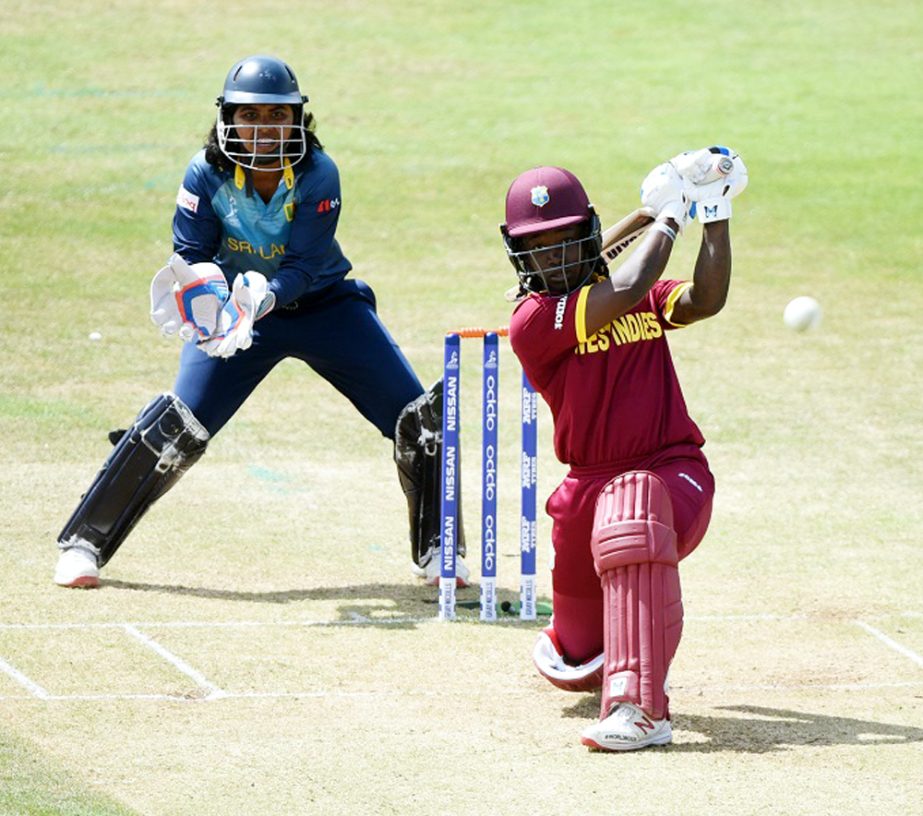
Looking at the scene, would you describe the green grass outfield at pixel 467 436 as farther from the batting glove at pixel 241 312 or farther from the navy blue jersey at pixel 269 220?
the navy blue jersey at pixel 269 220

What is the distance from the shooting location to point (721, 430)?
10.3 m

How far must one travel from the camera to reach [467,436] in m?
10.3

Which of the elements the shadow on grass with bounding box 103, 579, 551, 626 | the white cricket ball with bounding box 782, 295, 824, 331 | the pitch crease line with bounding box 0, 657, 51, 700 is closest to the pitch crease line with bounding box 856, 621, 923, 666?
the shadow on grass with bounding box 103, 579, 551, 626

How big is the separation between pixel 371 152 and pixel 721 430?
259 inches

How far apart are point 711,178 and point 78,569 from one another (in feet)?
9.99

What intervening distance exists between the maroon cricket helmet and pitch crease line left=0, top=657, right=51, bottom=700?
208 cm

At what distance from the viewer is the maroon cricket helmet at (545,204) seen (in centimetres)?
564

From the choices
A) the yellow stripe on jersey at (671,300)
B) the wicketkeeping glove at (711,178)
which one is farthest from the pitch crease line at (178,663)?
the wicketkeeping glove at (711,178)

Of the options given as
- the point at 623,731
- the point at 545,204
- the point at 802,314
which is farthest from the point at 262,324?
the point at 802,314

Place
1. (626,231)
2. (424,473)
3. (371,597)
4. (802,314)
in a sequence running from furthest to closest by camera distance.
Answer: (802,314), (424,473), (371,597), (626,231)

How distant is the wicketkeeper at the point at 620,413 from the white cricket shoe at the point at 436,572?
1.64m

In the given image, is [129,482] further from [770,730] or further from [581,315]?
[770,730]

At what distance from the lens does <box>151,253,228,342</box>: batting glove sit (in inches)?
270

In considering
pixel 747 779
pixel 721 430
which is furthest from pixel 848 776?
pixel 721 430
